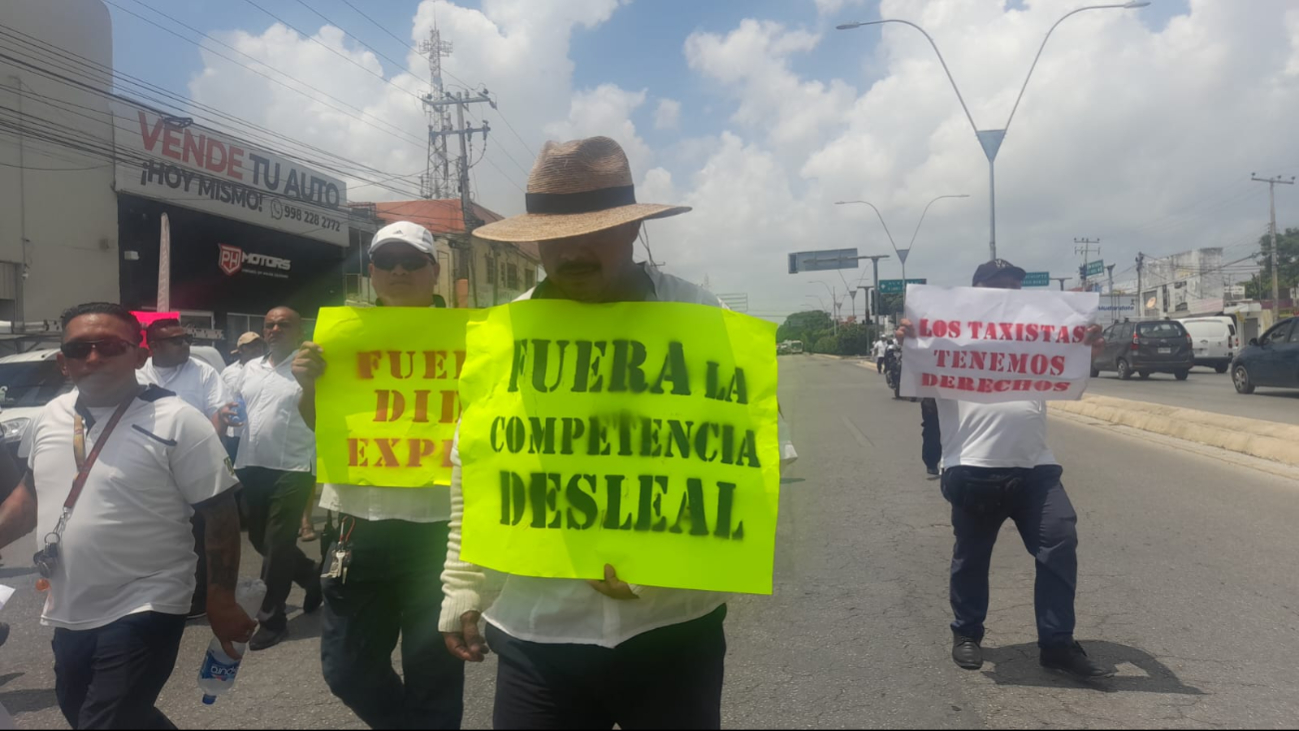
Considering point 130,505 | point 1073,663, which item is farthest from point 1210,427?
point 130,505

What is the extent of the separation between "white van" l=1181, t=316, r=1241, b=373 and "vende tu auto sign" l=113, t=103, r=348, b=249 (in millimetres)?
27062

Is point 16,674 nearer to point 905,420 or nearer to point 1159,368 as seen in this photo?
point 905,420

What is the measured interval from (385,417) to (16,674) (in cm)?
292

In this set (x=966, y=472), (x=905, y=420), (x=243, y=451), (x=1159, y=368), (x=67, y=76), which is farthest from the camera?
(x=1159, y=368)

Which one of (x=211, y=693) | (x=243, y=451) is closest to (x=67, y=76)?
(x=243, y=451)

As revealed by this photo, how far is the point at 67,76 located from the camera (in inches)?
717

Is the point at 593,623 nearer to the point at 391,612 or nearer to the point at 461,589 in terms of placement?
the point at 461,589

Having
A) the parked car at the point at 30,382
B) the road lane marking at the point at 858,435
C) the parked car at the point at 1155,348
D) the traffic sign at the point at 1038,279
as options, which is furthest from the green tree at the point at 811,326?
the parked car at the point at 30,382

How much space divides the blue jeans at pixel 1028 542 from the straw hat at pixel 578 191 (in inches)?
104

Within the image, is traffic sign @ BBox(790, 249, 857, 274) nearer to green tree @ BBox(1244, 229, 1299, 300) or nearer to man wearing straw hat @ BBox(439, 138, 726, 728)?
green tree @ BBox(1244, 229, 1299, 300)

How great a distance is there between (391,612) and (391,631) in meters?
0.06

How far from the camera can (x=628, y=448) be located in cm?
199

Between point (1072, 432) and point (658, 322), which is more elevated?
point (658, 322)

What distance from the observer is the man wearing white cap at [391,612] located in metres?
2.71
